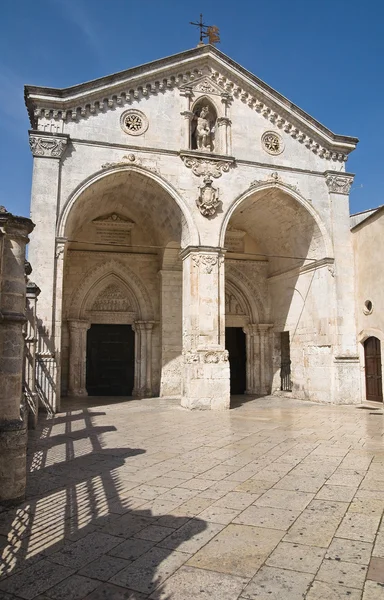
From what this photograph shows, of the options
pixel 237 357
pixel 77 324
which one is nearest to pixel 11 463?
pixel 77 324

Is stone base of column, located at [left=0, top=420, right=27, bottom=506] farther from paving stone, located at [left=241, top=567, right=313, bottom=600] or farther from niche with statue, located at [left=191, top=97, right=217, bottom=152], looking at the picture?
niche with statue, located at [left=191, top=97, right=217, bottom=152]

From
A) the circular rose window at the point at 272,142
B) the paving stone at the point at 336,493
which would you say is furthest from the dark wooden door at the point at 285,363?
the paving stone at the point at 336,493

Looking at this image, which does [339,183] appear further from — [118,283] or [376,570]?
[376,570]

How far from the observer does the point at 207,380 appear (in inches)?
506

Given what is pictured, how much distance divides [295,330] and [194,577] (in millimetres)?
13923

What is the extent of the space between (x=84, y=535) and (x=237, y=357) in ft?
49.8

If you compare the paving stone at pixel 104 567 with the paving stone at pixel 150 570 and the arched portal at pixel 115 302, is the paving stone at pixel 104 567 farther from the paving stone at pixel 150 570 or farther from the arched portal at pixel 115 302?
the arched portal at pixel 115 302

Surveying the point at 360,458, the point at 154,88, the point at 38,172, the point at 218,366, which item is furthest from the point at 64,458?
the point at 154,88

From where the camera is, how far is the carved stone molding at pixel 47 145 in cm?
1233

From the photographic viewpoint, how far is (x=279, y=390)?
1748 cm

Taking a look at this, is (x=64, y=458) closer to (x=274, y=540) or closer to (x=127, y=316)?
(x=274, y=540)

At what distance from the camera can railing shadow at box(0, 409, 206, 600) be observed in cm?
308

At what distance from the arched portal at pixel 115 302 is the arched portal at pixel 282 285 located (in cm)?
306

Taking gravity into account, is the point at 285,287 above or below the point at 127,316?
above
